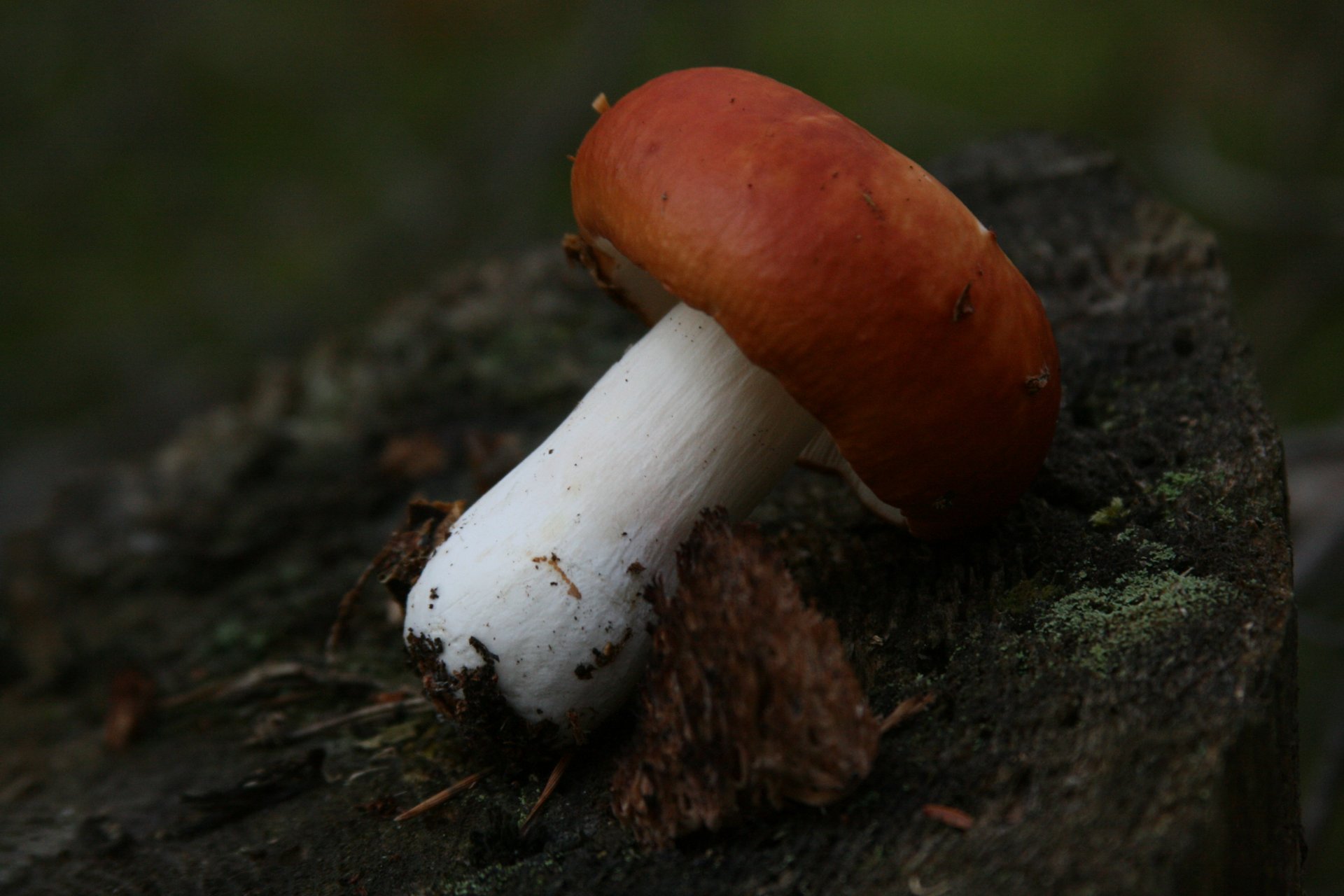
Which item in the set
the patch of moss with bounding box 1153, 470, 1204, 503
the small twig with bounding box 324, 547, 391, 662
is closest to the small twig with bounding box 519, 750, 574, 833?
the small twig with bounding box 324, 547, 391, 662

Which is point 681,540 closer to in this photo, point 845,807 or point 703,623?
point 703,623

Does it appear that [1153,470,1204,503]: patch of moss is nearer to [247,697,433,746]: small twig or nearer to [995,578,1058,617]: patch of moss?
[995,578,1058,617]: patch of moss

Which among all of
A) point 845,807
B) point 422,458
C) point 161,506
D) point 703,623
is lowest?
point 845,807

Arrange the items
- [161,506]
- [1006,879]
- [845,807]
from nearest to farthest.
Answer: [1006,879] < [845,807] < [161,506]

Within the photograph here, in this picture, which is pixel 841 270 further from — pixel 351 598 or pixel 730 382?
pixel 351 598

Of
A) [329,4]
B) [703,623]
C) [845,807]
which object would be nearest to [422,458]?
[703,623]

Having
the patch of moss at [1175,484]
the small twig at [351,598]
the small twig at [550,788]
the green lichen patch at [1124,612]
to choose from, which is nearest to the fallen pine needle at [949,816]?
the green lichen patch at [1124,612]

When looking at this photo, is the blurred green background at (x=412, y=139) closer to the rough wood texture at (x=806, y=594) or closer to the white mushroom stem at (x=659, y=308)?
the rough wood texture at (x=806, y=594)
